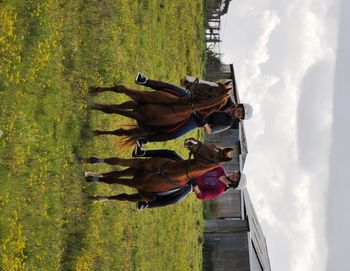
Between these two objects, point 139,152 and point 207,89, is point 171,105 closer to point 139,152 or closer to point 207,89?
point 207,89

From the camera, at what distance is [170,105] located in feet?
30.9

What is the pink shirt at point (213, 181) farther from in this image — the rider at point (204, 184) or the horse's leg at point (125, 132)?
the horse's leg at point (125, 132)

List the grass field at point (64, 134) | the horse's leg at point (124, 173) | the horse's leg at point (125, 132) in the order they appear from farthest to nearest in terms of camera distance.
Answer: the horse's leg at point (125, 132), the horse's leg at point (124, 173), the grass field at point (64, 134)

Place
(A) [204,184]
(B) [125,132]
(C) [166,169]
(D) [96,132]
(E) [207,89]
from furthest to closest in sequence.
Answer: (D) [96,132] < (B) [125,132] < (A) [204,184] < (E) [207,89] < (C) [166,169]

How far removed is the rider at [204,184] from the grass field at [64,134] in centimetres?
142

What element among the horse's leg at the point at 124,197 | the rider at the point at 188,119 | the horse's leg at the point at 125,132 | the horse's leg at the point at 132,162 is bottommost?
the horse's leg at the point at 124,197

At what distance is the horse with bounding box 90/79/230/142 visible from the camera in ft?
30.6

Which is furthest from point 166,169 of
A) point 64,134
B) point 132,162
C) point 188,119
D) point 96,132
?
point 96,132

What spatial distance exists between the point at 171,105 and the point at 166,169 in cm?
120

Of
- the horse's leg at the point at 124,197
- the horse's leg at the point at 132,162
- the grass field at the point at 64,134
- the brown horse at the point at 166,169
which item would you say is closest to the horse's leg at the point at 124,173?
the brown horse at the point at 166,169

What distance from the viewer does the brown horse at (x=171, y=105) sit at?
930 cm

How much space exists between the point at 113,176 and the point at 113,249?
2.52 metres

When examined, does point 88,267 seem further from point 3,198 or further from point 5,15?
point 5,15

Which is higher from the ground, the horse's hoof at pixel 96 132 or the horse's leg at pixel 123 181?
the horse's hoof at pixel 96 132
